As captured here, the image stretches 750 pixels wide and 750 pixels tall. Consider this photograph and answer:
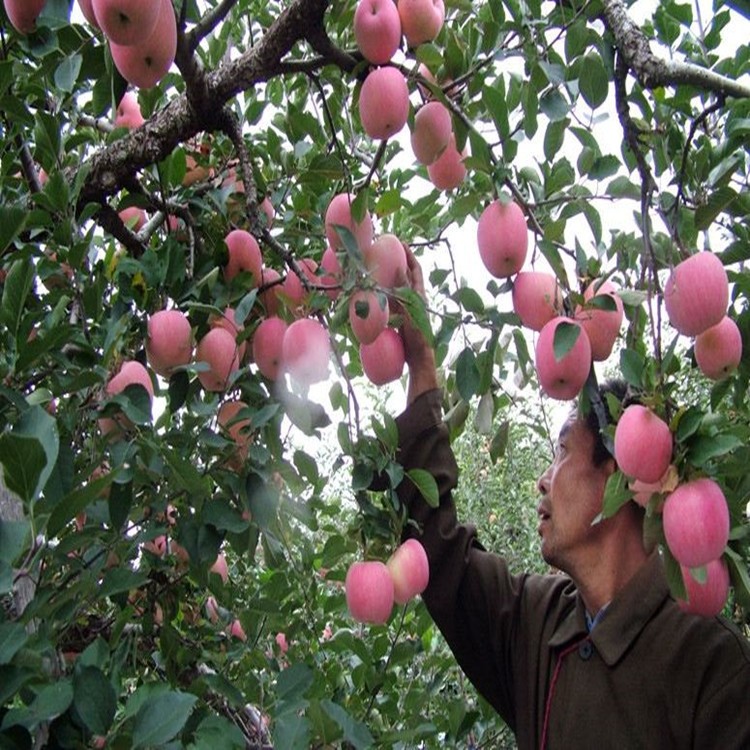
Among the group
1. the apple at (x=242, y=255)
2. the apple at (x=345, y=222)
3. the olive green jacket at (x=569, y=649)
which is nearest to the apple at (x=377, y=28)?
the apple at (x=345, y=222)

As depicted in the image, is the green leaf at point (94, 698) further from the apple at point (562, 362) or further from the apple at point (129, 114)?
the apple at point (129, 114)

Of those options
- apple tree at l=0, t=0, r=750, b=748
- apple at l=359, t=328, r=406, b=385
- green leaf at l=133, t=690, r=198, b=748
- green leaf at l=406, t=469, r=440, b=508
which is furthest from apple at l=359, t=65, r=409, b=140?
green leaf at l=133, t=690, r=198, b=748

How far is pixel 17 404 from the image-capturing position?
0.82m

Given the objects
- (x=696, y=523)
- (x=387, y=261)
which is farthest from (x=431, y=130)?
(x=696, y=523)

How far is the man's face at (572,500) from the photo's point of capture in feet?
5.00

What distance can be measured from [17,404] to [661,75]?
27.1 inches

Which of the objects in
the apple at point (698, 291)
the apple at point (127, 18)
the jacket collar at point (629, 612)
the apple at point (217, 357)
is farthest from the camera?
the jacket collar at point (629, 612)

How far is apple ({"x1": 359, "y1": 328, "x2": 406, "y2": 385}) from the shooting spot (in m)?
1.23

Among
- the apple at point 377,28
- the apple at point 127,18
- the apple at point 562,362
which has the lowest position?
the apple at point 562,362

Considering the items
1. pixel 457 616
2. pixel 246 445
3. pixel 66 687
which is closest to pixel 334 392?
pixel 246 445

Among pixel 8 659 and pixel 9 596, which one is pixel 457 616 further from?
pixel 8 659

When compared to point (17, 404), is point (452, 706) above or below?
below

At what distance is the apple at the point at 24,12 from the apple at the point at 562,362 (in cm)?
61

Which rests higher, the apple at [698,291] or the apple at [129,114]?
the apple at [129,114]
